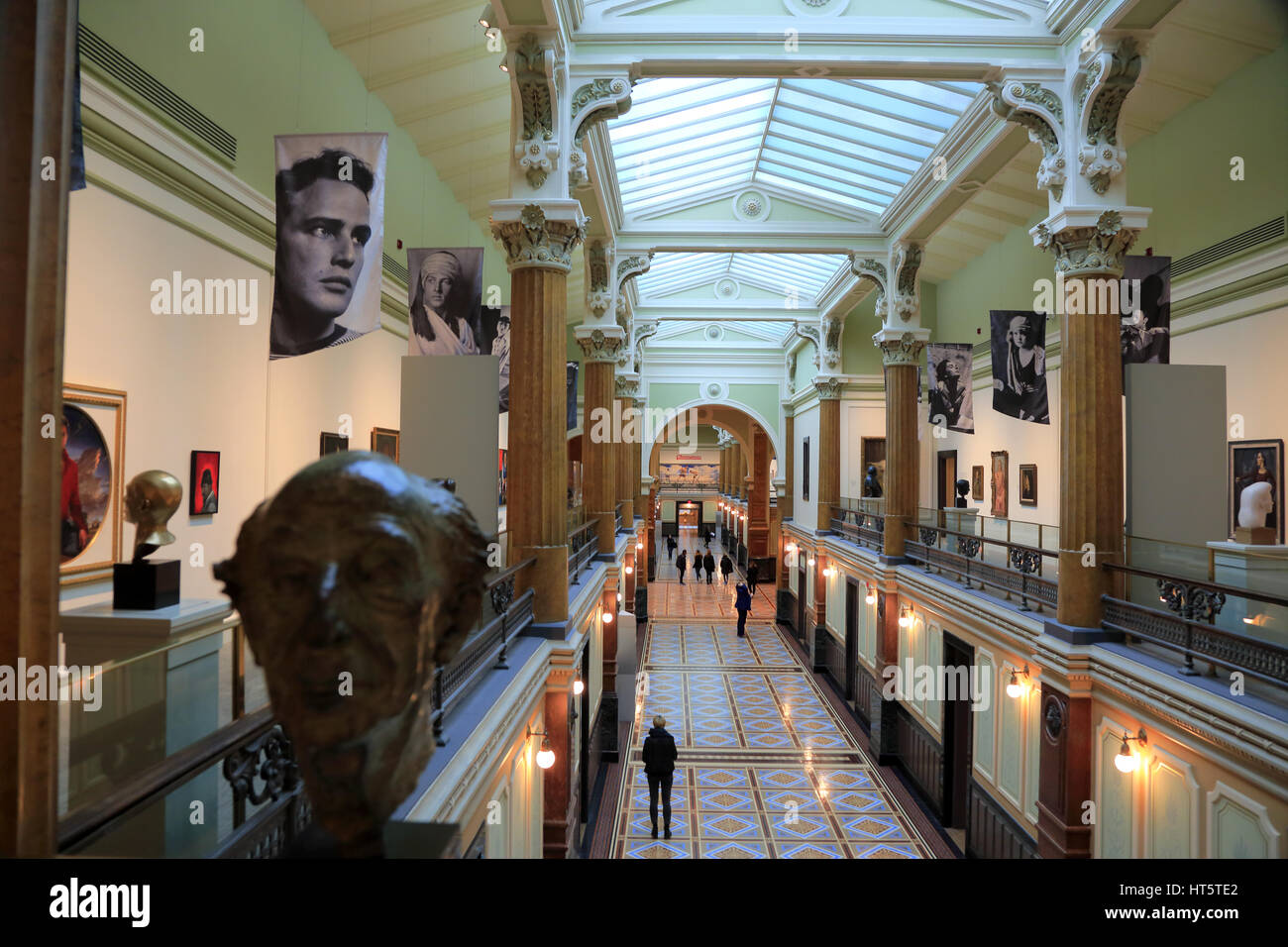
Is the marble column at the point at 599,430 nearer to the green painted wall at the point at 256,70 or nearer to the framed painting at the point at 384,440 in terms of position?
the framed painting at the point at 384,440

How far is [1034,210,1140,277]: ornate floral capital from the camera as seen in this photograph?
23.1 feet

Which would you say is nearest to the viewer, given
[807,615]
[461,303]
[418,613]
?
[418,613]

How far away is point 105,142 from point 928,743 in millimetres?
12586

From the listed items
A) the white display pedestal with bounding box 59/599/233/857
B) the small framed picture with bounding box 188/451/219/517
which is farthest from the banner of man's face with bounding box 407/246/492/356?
the white display pedestal with bounding box 59/599/233/857

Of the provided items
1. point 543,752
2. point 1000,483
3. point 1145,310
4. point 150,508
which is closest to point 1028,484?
point 1000,483

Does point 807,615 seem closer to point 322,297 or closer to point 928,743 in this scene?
point 928,743

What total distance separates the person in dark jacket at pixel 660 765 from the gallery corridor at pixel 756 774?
366mm

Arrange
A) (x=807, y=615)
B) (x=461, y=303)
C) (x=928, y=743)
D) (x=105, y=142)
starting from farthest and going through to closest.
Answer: (x=807, y=615) → (x=928, y=743) → (x=461, y=303) → (x=105, y=142)

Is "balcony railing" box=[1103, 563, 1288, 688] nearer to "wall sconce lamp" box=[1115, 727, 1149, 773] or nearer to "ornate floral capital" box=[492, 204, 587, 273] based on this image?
"wall sconce lamp" box=[1115, 727, 1149, 773]

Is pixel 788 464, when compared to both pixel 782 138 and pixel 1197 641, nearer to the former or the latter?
pixel 782 138

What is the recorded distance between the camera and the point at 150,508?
12.6 ft

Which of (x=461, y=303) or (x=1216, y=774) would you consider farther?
(x=461, y=303)

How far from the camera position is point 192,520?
20.1 feet
